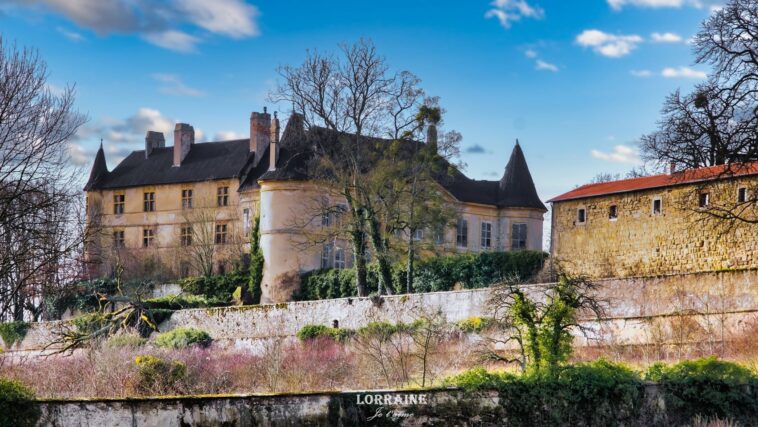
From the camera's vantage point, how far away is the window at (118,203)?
6531 cm

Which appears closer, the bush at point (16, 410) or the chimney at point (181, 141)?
the bush at point (16, 410)

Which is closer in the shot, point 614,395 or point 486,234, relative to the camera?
point 614,395

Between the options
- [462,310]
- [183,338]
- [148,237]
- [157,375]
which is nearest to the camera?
[157,375]

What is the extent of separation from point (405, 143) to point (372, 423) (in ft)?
95.0

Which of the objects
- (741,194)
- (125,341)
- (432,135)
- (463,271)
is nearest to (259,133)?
(432,135)

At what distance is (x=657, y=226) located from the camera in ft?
128

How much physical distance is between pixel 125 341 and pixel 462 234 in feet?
68.7

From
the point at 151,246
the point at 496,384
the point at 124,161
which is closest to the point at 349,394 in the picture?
the point at 496,384

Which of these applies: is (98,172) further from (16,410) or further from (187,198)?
(16,410)

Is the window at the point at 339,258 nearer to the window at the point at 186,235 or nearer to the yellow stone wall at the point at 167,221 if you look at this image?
the yellow stone wall at the point at 167,221

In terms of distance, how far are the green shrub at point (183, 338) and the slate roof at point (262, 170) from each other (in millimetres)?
8850

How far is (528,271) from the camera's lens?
43844mm

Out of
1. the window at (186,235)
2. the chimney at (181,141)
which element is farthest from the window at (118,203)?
the window at (186,235)

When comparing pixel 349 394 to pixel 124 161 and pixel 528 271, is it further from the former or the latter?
pixel 124 161
